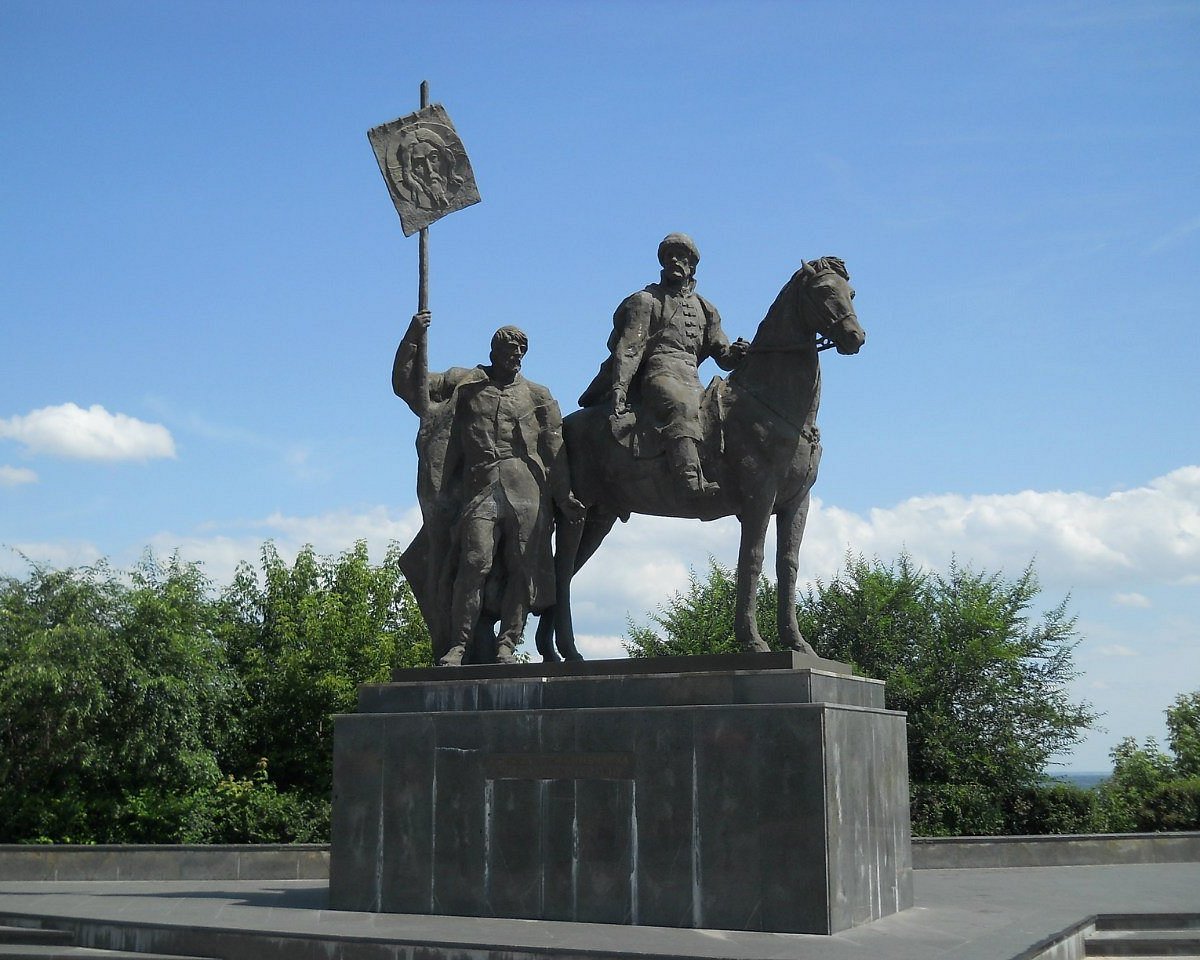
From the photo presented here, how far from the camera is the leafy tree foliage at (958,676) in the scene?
25.3 meters

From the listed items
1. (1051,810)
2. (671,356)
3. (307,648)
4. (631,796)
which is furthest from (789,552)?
(307,648)

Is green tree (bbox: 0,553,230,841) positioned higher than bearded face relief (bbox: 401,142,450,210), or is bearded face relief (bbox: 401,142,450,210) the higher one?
bearded face relief (bbox: 401,142,450,210)

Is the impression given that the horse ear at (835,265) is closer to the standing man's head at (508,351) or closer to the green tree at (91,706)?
the standing man's head at (508,351)

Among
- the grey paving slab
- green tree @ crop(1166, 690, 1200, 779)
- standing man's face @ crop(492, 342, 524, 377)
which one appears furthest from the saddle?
green tree @ crop(1166, 690, 1200, 779)

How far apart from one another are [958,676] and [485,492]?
57.7ft

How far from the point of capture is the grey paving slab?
26.7 ft

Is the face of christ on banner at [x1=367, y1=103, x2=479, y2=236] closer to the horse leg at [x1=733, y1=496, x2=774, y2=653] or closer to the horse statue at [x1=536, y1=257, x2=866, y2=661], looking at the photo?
the horse statue at [x1=536, y1=257, x2=866, y2=661]

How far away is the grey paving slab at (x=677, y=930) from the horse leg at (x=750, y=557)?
103 inches

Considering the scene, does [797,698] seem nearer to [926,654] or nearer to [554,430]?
[554,430]

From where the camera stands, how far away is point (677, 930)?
30.5ft

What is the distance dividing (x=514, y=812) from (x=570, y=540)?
9.30ft

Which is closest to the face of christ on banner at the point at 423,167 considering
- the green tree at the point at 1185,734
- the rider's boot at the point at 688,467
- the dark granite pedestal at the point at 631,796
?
the rider's boot at the point at 688,467

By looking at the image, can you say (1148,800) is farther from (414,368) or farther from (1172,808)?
(414,368)

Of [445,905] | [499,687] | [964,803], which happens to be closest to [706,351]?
[499,687]
